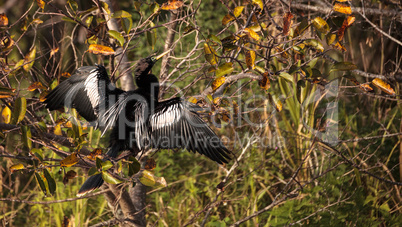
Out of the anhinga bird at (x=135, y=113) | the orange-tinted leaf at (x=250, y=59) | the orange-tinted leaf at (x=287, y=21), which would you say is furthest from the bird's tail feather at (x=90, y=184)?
the orange-tinted leaf at (x=287, y=21)

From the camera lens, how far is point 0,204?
4.65 metres

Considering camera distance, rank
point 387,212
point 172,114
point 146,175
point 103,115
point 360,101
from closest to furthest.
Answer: point 146,175 → point 172,114 → point 103,115 → point 387,212 → point 360,101

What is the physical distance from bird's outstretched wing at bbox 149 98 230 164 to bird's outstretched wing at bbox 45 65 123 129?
1.43 ft

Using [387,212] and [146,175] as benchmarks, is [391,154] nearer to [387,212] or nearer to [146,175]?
[387,212]

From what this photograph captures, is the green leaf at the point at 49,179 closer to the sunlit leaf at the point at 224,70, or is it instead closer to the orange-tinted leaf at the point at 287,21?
the sunlit leaf at the point at 224,70

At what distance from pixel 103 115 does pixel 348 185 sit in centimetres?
226

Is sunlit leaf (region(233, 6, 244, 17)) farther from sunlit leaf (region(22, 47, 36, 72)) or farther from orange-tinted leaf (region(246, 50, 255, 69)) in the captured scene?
sunlit leaf (region(22, 47, 36, 72))

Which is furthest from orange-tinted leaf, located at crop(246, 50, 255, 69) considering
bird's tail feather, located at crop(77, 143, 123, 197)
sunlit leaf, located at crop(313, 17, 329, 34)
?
bird's tail feather, located at crop(77, 143, 123, 197)

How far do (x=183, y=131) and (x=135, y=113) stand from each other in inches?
15.2

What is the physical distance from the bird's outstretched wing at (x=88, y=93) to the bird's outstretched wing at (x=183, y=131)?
1.43ft

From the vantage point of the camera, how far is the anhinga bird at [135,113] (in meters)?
2.49

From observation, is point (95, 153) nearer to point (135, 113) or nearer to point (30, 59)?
point (135, 113)

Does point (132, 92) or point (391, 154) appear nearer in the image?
point (132, 92)

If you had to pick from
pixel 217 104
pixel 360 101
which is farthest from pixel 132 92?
pixel 360 101
